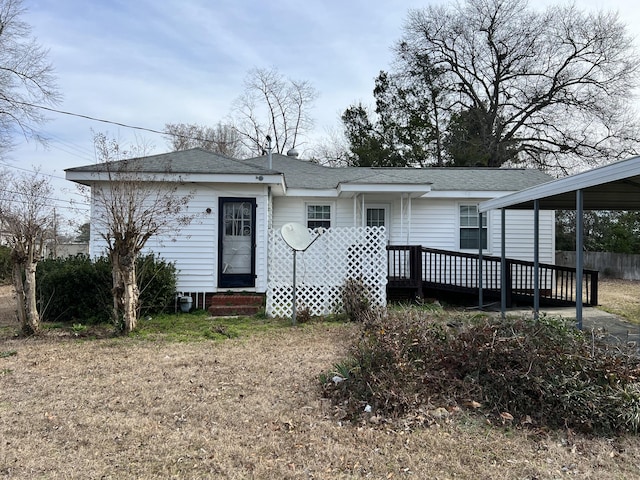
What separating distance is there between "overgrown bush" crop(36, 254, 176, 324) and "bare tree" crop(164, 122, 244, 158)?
19.2 metres

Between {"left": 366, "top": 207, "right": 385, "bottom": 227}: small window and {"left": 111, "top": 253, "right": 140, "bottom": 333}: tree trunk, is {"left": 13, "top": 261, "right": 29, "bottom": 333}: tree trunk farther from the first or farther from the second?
{"left": 366, "top": 207, "right": 385, "bottom": 227}: small window

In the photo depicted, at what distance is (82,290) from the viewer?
25.7ft

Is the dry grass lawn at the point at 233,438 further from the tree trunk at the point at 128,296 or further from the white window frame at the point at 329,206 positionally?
the white window frame at the point at 329,206

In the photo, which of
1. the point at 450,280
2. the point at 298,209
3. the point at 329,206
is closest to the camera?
the point at 450,280

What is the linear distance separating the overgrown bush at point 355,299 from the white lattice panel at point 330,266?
14cm

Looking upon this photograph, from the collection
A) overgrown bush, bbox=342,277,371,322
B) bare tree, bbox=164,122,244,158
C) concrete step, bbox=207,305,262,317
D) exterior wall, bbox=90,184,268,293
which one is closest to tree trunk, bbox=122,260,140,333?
concrete step, bbox=207,305,262,317

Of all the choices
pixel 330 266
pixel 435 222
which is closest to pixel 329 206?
pixel 435 222

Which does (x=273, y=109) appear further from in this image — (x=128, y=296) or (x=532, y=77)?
(x=128, y=296)

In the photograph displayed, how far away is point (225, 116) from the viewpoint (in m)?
28.5

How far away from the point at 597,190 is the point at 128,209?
7895mm

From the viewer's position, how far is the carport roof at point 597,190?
15.9ft

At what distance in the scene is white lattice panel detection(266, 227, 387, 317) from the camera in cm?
828

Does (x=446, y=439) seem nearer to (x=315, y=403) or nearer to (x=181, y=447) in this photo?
(x=315, y=403)

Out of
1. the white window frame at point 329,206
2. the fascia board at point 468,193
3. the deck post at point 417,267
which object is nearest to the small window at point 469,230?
the fascia board at point 468,193
